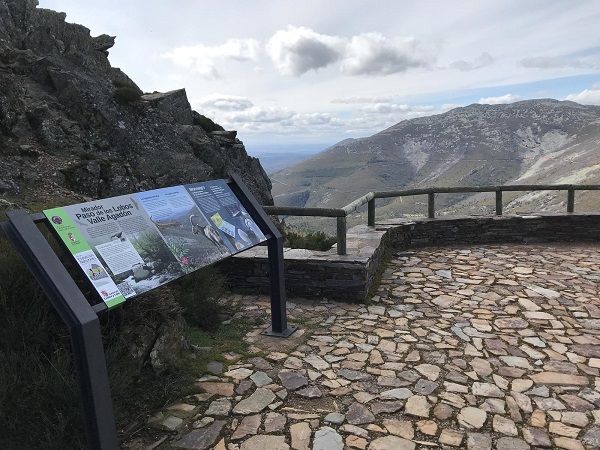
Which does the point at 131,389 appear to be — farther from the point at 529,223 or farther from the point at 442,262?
the point at 529,223

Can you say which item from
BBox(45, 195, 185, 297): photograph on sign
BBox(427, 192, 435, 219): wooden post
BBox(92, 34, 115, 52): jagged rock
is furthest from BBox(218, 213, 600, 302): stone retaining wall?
BBox(92, 34, 115, 52): jagged rock

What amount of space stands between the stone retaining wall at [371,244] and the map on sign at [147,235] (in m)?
1.54

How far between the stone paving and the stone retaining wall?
10.0 inches

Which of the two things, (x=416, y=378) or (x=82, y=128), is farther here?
(x=82, y=128)

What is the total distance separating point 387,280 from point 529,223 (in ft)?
12.9

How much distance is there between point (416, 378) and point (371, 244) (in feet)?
9.49

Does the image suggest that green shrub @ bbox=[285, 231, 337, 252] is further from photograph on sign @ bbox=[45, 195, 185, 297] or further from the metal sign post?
the metal sign post

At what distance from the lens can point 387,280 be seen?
5.90 m

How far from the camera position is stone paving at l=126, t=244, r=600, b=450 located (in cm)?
269

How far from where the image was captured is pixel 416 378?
11.1 ft

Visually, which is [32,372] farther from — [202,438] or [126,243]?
[202,438]

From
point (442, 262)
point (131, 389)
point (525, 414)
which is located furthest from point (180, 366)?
point (442, 262)

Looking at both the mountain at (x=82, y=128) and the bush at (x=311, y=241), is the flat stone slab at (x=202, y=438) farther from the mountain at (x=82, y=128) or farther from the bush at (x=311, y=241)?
the mountain at (x=82, y=128)

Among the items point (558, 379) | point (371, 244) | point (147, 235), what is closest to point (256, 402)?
point (147, 235)
